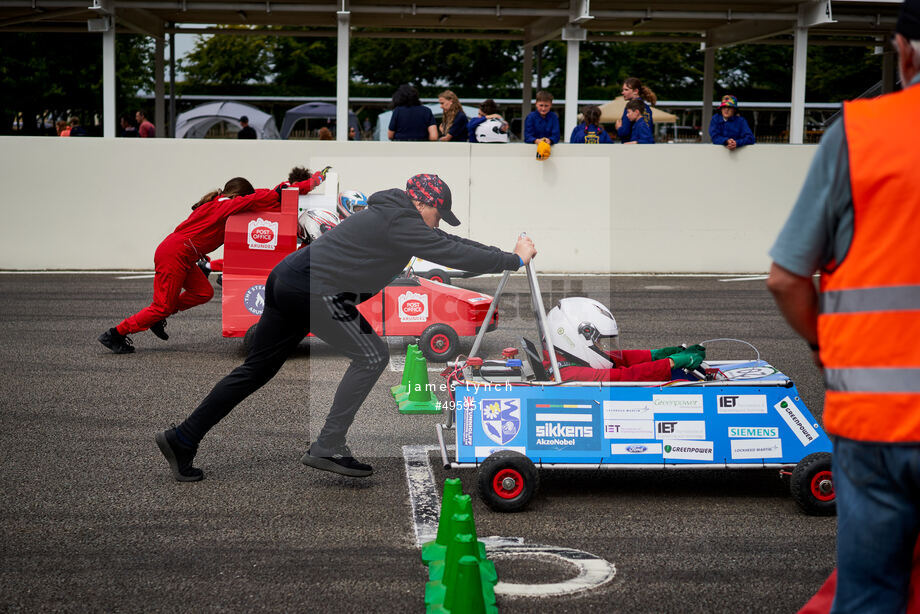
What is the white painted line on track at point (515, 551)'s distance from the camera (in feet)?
13.7

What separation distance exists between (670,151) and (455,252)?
10.6 metres

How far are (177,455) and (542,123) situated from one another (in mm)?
10738

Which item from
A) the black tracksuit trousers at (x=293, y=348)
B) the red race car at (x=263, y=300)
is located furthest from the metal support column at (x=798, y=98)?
the black tracksuit trousers at (x=293, y=348)

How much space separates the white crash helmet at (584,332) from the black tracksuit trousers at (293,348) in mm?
1044

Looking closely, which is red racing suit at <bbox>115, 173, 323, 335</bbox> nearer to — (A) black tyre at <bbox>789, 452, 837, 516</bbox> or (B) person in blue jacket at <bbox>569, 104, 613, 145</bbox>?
(A) black tyre at <bbox>789, 452, 837, 516</bbox>

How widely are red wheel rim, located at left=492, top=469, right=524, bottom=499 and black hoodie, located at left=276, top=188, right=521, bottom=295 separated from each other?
1.06 m

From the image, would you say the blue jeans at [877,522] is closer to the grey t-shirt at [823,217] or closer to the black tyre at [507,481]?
the grey t-shirt at [823,217]

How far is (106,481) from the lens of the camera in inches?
221

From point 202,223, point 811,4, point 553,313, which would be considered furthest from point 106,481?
point 811,4

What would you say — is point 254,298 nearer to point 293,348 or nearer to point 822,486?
point 293,348

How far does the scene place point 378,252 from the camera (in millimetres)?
5535

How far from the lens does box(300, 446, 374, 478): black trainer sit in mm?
5555

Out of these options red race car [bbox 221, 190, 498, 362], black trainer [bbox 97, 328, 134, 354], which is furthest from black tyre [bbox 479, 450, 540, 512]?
black trainer [bbox 97, 328, 134, 354]

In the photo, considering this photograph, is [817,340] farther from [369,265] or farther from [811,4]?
[811,4]
